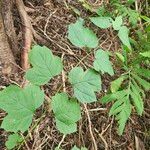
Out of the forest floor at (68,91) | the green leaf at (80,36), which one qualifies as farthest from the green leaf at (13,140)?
the green leaf at (80,36)

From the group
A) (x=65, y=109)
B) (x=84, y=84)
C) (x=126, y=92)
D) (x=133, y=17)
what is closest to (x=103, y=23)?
(x=84, y=84)

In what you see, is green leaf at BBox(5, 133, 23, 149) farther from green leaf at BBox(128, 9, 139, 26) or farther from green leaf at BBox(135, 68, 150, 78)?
green leaf at BBox(128, 9, 139, 26)

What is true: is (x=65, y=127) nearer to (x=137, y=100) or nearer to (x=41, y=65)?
(x=41, y=65)

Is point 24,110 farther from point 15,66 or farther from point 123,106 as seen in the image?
point 123,106

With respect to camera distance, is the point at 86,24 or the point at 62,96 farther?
the point at 86,24

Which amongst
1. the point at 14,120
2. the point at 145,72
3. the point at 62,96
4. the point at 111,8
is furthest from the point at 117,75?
the point at 14,120

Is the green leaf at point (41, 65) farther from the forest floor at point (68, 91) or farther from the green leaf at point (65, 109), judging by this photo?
the forest floor at point (68, 91)

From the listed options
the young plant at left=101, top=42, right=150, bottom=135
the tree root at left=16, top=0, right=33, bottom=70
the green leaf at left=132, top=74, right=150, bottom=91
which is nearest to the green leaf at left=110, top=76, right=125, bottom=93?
the young plant at left=101, top=42, right=150, bottom=135

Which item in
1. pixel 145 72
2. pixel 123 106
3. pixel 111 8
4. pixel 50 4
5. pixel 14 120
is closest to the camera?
pixel 14 120
